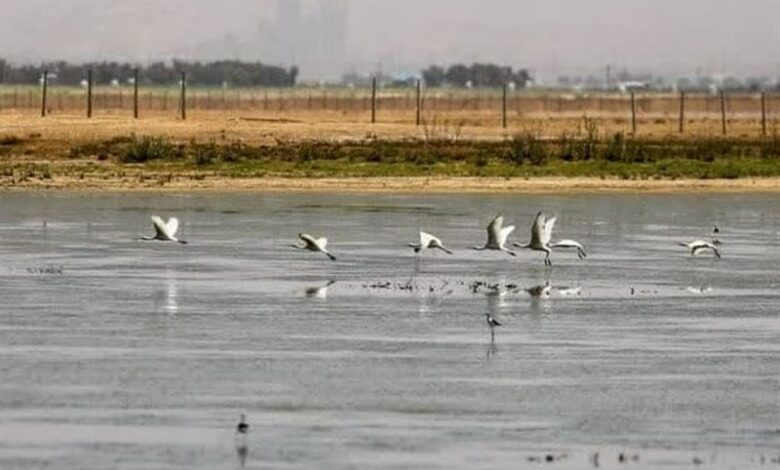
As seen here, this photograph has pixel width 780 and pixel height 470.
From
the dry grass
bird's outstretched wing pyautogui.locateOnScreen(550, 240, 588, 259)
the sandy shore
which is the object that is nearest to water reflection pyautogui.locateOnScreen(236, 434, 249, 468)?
bird's outstretched wing pyautogui.locateOnScreen(550, 240, 588, 259)

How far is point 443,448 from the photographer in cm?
1642

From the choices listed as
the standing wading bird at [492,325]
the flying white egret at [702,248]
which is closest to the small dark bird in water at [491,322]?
the standing wading bird at [492,325]

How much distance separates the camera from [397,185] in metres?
50.7

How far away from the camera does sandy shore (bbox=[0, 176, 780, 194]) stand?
1924 inches

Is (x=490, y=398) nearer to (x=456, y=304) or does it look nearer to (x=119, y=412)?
(x=119, y=412)

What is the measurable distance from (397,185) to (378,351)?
29193 millimetres

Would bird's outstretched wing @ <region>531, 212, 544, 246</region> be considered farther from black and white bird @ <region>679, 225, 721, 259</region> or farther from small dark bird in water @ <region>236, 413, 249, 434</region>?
small dark bird in water @ <region>236, 413, 249, 434</region>

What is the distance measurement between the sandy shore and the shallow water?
1113 centimetres

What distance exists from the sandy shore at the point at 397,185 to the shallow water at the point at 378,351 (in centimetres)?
1113

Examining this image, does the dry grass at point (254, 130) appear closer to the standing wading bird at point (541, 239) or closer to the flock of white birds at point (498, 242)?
the flock of white birds at point (498, 242)

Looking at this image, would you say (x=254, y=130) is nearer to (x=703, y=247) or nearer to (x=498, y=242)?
(x=703, y=247)

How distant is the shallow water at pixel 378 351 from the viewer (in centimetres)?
1661

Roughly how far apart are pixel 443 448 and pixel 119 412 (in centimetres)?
278

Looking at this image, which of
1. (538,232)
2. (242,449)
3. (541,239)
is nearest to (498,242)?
(538,232)
